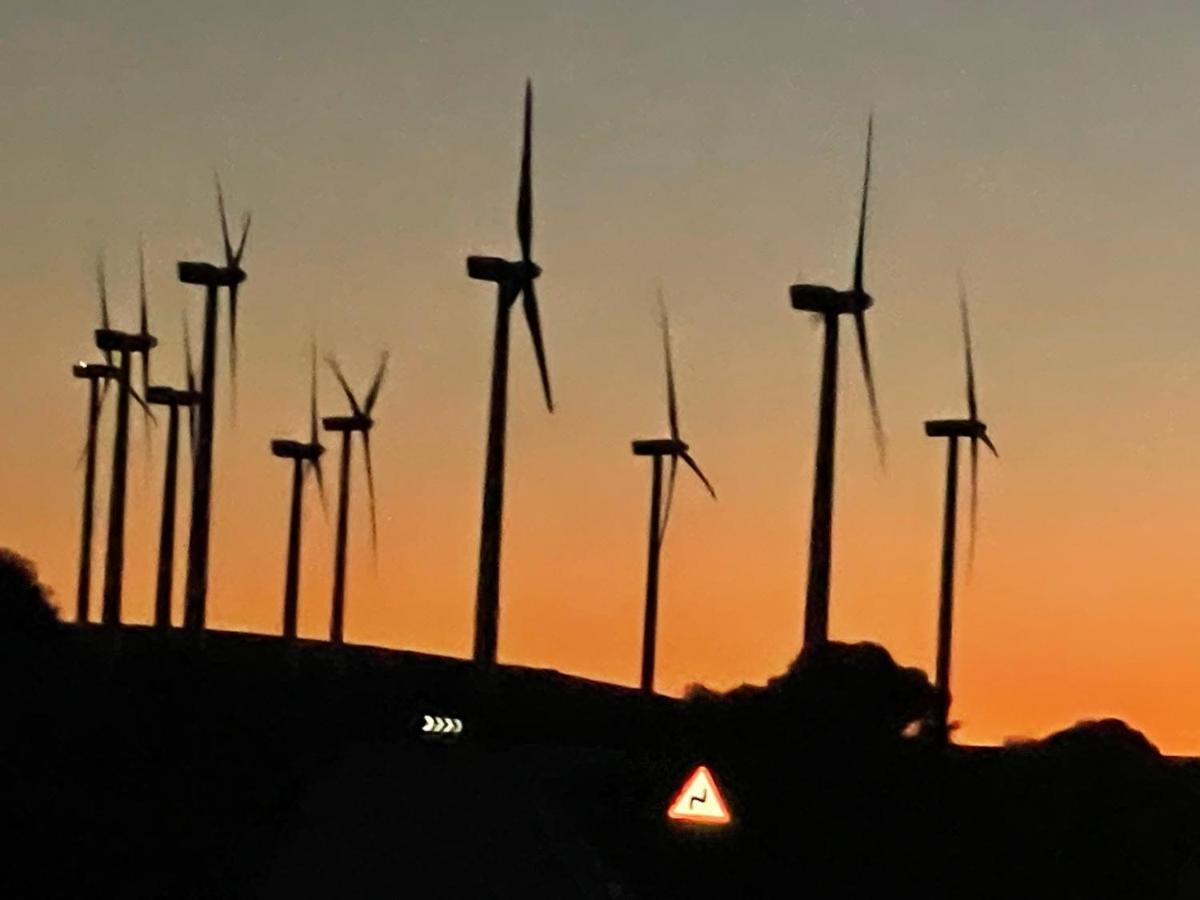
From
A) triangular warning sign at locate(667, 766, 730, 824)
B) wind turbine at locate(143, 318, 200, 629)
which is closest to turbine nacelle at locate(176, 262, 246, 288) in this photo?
wind turbine at locate(143, 318, 200, 629)

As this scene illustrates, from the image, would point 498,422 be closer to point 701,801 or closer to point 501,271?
point 501,271

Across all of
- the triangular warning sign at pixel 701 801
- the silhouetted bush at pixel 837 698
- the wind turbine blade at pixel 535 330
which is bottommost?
the triangular warning sign at pixel 701 801

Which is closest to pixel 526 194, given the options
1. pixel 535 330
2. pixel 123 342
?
pixel 535 330

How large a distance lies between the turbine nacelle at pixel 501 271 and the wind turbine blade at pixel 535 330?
374 mm

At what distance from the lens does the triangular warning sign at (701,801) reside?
3934 cm

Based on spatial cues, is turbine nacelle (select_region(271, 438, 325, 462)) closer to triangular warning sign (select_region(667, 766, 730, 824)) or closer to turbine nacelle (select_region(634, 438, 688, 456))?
turbine nacelle (select_region(634, 438, 688, 456))

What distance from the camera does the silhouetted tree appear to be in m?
53.1

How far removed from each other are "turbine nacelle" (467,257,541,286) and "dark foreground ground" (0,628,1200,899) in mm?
11405

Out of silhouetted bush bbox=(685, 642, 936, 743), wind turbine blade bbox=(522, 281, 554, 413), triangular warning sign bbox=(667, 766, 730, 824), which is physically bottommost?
triangular warning sign bbox=(667, 766, 730, 824)

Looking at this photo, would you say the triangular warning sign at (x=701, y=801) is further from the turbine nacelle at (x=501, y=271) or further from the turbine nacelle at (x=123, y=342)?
the turbine nacelle at (x=123, y=342)

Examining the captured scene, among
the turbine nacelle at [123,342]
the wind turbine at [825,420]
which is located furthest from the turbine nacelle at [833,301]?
the turbine nacelle at [123,342]

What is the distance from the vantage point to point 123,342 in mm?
101312

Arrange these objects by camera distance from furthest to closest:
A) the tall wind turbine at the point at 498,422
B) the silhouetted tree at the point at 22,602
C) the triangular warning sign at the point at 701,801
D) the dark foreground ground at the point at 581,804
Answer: the tall wind turbine at the point at 498,422 < the silhouetted tree at the point at 22,602 < the dark foreground ground at the point at 581,804 < the triangular warning sign at the point at 701,801

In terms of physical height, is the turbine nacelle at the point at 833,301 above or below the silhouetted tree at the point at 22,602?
above
